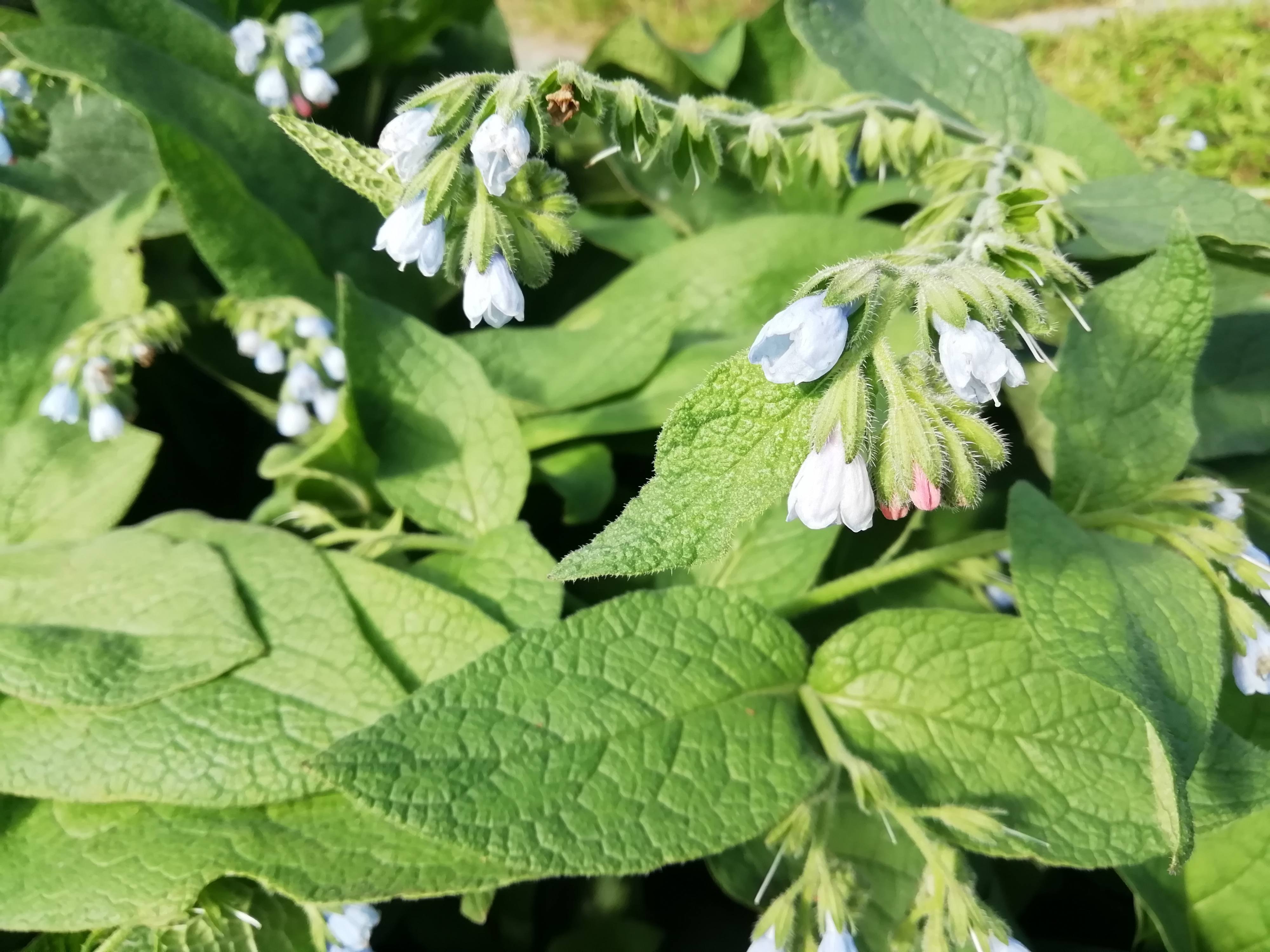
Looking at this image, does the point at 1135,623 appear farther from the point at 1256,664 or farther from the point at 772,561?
the point at 772,561

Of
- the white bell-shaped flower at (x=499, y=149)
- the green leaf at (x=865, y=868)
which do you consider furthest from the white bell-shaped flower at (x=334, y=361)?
the green leaf at (x=865, y=868)

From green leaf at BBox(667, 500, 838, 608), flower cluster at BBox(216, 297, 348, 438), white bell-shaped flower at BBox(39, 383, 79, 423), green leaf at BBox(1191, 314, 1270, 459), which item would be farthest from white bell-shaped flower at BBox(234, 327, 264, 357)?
green leaf at BBox(1191, 314, 1270, 459)

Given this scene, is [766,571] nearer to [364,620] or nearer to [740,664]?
[740,664]

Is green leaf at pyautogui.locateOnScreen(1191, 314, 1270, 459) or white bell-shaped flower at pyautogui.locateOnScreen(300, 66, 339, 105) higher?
white bell-shaped flower at pyautogui.locateOnScreen(300, 66, 339, 105)

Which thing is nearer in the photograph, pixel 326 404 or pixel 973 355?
pixel 973 355

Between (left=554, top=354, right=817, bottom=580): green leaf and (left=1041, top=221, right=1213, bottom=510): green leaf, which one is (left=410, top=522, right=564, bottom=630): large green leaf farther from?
(left=1041, top=221, right=1213, bottom=510): green leaf

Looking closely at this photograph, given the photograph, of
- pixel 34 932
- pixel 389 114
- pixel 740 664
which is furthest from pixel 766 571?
pixel 389 114

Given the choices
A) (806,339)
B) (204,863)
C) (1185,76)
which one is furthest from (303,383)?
(1185,76)
